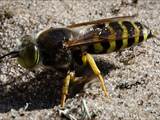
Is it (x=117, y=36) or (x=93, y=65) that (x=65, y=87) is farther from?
(x=117, y=36)

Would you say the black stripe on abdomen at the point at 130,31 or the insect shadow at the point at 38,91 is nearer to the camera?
the black stripe on abdomen at the point at 130,31

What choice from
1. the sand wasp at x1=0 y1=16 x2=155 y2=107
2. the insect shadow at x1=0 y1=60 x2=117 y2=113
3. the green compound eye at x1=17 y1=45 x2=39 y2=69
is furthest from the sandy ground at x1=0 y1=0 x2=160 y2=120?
the green compound eye at x1=17 y1=45 x2=39 y2=69

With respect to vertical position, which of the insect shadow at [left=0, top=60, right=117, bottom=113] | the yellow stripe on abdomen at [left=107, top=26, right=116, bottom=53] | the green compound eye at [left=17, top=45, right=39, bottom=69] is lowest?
the insect shadow at [left=0, top=60, right=117, bottom=113]

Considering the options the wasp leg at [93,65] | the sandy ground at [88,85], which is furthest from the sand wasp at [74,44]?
the sandy ground at [88,85]

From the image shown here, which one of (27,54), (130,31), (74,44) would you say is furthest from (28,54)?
(130,31)

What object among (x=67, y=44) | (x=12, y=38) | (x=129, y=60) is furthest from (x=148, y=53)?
(x=12, y=38)

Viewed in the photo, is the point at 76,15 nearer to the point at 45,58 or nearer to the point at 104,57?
the point at 104,57

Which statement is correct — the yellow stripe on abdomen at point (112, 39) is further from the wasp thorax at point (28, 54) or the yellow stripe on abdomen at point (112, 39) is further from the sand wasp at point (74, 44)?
the wasp thorax at point (28, 54)

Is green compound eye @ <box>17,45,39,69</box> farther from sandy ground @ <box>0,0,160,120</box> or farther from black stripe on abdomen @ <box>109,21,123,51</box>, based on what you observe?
black stripe on abdomen @ <box>109,21,123,51</box>
